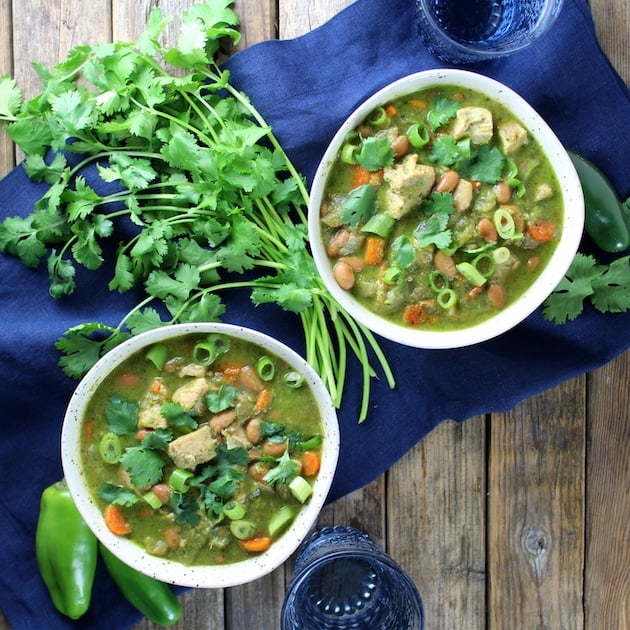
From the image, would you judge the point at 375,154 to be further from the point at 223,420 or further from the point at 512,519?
the point at 512,519

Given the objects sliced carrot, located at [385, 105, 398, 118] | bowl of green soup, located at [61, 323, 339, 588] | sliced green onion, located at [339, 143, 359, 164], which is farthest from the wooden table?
sliced green onion, located at [339, 143, 359, 164]

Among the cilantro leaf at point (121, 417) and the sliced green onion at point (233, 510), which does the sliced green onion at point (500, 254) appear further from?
the cilantro leaf at point (121, 417)

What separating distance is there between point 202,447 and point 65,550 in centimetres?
85

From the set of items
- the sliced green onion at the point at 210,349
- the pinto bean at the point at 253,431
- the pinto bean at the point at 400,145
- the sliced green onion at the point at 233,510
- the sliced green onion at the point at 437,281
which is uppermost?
the pinto bean at the point at 400,145

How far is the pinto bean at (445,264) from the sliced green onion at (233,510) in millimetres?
1101

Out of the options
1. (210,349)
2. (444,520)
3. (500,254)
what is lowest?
(444,520)

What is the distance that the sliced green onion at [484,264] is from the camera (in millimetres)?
2992

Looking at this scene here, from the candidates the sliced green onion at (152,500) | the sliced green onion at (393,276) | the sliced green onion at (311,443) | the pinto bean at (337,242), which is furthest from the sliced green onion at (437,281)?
the sliced green onion at (152,500)

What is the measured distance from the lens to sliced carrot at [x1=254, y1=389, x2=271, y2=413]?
3.01m

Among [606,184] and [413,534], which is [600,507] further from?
[606,184]

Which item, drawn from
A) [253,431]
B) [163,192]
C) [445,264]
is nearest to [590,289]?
[445,264]

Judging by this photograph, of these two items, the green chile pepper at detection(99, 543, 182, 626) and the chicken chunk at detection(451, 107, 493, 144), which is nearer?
the chicken chunk at detection(451, 107, 493, 144)

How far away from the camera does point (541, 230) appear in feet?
10.0

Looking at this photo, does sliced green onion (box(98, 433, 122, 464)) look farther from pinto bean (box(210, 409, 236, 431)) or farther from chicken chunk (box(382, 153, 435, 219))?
chicken chunk (box(382, 153, 435, 219))
